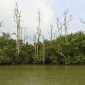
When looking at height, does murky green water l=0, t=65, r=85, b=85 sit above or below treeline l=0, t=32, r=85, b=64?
below

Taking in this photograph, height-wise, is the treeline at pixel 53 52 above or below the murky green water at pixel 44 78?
above

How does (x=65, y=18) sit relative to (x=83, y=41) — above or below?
above

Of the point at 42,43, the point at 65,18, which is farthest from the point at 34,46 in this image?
the point at 65,18

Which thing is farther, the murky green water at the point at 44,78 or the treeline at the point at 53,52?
the treeline at the point at 53,52

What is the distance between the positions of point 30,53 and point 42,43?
4.15m

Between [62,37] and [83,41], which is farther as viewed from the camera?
[62,37]

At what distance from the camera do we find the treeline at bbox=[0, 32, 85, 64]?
4769 cm

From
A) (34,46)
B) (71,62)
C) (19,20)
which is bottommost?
(71,62)

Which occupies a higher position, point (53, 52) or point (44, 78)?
point (53, 52)

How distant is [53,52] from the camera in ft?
163

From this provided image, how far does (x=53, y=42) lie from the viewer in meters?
51.7

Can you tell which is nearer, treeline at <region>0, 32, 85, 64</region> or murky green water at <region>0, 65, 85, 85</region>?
murky green water at <region>0, 65, 85, 85</region>

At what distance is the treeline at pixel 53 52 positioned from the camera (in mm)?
47688

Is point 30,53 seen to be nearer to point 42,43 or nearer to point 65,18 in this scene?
point 42,43
